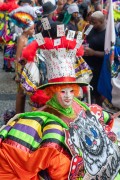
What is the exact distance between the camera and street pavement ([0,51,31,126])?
657cm

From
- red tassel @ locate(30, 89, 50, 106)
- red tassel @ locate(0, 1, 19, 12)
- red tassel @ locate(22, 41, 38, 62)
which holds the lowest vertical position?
red tassel @ locate(30, 89, 50, 106)

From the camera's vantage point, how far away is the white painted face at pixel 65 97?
3.31m

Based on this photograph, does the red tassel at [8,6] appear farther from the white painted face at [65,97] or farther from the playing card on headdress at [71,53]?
the white painted face at [65,97]

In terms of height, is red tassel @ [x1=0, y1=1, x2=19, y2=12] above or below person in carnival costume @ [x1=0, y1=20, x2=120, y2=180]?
above

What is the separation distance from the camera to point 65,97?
3.31 m

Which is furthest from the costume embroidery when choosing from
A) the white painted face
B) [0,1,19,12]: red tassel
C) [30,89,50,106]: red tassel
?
[0,1,19,12]: red tassel

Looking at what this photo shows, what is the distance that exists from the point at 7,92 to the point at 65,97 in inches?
173

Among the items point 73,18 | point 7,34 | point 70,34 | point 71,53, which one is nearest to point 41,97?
point 71,53

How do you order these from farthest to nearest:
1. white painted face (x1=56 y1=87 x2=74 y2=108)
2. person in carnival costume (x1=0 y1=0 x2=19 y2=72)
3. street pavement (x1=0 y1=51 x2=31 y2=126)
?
person in carnival costume (x1=0 y1=0 x2=19 y2=72) → street pavement (x1=0 y1=51 x2=31 y2=126) → white painted face (x1=56 y1=87 x2=74 y2=108)

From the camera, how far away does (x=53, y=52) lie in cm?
343

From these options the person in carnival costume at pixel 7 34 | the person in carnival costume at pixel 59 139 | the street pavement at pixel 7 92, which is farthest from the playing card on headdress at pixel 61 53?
the person in carnival costume at pixel 7 34

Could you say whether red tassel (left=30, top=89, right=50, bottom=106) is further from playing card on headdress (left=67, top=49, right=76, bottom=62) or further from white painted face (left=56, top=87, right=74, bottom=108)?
playing card on headdress (left=67, top=49, right=76, bottom=62)

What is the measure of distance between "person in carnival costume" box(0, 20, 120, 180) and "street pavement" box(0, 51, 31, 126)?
253 centimetres

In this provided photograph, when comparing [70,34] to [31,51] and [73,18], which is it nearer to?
[31,51]
